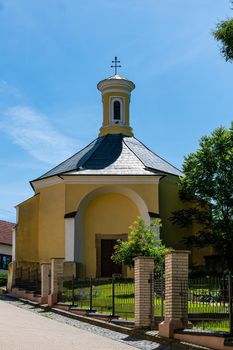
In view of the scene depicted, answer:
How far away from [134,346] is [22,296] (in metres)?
15.2

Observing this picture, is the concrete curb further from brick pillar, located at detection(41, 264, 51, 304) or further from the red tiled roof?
the red tiled roof

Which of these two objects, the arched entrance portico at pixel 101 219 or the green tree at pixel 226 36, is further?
the arched entrance portico at pixel 101 219

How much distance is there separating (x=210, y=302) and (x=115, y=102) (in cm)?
2615

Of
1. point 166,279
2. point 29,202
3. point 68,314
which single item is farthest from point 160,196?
point 166,279

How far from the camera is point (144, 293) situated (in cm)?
1521

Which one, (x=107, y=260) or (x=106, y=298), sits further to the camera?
(x=107, y=260)

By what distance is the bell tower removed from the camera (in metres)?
38.1

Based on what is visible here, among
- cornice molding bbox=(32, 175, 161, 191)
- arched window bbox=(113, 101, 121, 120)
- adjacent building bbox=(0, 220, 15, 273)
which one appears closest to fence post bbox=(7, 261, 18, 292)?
cornice molding bbox=(32, 175, 161, 191)

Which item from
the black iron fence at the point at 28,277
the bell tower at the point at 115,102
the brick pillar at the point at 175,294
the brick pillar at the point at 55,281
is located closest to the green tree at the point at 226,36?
the brick pillar at the point at 175,294

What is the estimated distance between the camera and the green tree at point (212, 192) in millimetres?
31328

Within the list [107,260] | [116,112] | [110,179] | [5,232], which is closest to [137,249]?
[110,179]

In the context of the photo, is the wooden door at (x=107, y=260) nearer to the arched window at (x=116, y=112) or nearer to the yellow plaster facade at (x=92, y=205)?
the yellow plaster facade at (x=92, y=205)

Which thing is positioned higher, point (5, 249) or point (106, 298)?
point (5, 249)

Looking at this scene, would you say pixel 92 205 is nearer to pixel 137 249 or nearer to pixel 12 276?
pixel 12 276
